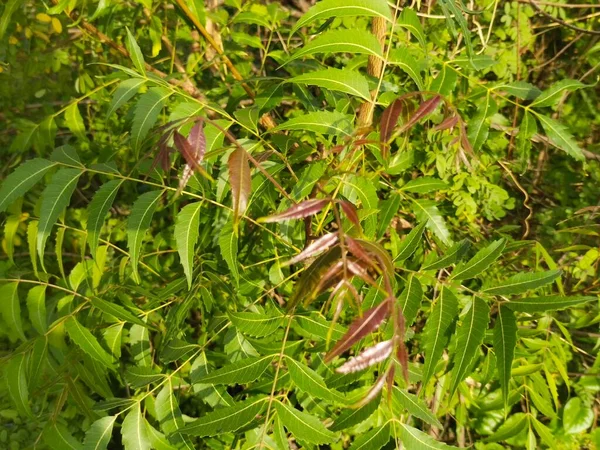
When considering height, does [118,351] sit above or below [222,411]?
below

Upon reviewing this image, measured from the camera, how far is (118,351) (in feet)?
5.15

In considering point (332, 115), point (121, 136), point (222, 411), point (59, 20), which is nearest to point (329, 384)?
point (222, 411)

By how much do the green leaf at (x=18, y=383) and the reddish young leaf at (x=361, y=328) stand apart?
2.96 feet

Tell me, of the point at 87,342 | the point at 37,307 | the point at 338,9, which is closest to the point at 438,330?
the point at 338,9

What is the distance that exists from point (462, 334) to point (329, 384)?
31cm

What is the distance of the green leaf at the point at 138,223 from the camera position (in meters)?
1.31

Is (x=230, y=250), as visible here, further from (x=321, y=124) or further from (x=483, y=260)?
(x=483, y=260)

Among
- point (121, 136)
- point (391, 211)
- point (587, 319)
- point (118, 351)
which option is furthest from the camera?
point (121, 136)

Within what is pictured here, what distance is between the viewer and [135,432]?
1391 mm

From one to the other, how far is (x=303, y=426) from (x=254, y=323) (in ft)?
0.75

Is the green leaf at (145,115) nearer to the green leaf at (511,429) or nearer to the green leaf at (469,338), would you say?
the green leaf at (469,338)

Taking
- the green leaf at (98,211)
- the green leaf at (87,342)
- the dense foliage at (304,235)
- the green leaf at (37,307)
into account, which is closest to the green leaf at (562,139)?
the dense foliage at (304,235)

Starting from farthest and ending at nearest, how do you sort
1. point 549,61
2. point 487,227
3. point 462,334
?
point 549,61
point 487,227
point 462,334

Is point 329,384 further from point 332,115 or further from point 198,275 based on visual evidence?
point 332,115
